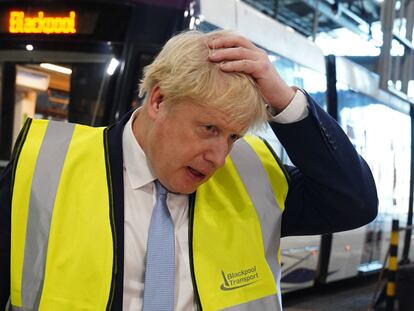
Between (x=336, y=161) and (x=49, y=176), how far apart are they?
0.75 meters

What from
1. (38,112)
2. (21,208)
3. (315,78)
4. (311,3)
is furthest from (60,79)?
(311,3)

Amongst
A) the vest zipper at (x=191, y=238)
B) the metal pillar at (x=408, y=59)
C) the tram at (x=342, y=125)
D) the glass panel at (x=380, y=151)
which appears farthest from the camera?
the metal pillar at (x=408, y=59)

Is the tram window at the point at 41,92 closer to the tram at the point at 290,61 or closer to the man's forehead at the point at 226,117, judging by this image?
the tram at the point at 290,61

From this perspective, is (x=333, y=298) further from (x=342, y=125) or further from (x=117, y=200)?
(x=117, y=200)

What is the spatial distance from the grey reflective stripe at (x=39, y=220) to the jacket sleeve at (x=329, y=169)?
1.95 feet

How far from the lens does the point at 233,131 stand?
5.07 feet

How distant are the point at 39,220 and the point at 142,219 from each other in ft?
0.83

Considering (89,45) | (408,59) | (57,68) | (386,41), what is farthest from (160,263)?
(408,59)

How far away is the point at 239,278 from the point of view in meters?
1.66

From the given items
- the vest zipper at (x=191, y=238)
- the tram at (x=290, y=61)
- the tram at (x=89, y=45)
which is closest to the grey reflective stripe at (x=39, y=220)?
the vest zipper at (x=191, y=238)

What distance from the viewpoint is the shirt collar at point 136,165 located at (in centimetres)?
164

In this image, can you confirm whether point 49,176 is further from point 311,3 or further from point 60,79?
point 311,3

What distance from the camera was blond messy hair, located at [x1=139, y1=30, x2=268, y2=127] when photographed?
1.47m

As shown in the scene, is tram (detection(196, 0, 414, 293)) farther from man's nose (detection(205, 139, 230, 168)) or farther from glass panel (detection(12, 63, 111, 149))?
man's nose (detection(205, 139, 230, 168))
